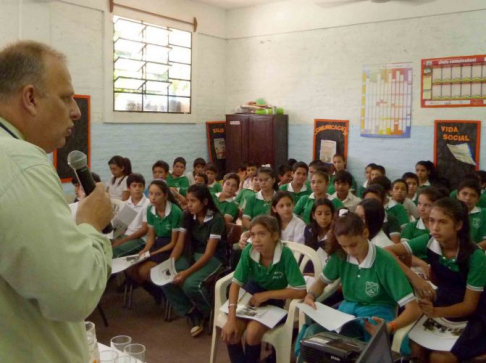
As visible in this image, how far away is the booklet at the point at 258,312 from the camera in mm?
2797

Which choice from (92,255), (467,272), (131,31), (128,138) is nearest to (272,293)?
(467,272)

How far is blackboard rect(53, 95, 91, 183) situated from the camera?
244 inches

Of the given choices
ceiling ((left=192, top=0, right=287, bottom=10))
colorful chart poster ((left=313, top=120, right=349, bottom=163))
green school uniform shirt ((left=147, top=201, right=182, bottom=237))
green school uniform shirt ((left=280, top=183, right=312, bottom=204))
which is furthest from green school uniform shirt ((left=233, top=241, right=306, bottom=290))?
ceiling ((left=192, top=0, right=287, bottom=10))

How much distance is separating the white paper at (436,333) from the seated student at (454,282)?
0.10ft

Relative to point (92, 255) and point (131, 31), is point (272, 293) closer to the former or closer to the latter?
point (92, 255)

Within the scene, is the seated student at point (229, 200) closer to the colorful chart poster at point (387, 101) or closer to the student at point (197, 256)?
the student at point (197, 256)

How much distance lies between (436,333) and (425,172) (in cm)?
393

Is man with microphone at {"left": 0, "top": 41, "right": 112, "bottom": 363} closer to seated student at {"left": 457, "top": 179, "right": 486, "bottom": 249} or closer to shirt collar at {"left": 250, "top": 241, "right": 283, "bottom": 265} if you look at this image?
shirt collar at {"left": 250, "top": 241, "right": 283, "bottom": 265}

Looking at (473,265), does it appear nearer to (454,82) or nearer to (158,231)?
(158,231)

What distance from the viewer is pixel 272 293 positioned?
2.92m

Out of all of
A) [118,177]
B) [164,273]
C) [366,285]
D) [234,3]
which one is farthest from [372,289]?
[234,3]

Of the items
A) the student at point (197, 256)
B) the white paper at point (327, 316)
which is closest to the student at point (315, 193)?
the student at point (197, 256)

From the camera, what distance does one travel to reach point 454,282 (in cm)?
270

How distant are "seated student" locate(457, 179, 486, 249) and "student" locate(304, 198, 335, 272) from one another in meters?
1.10
